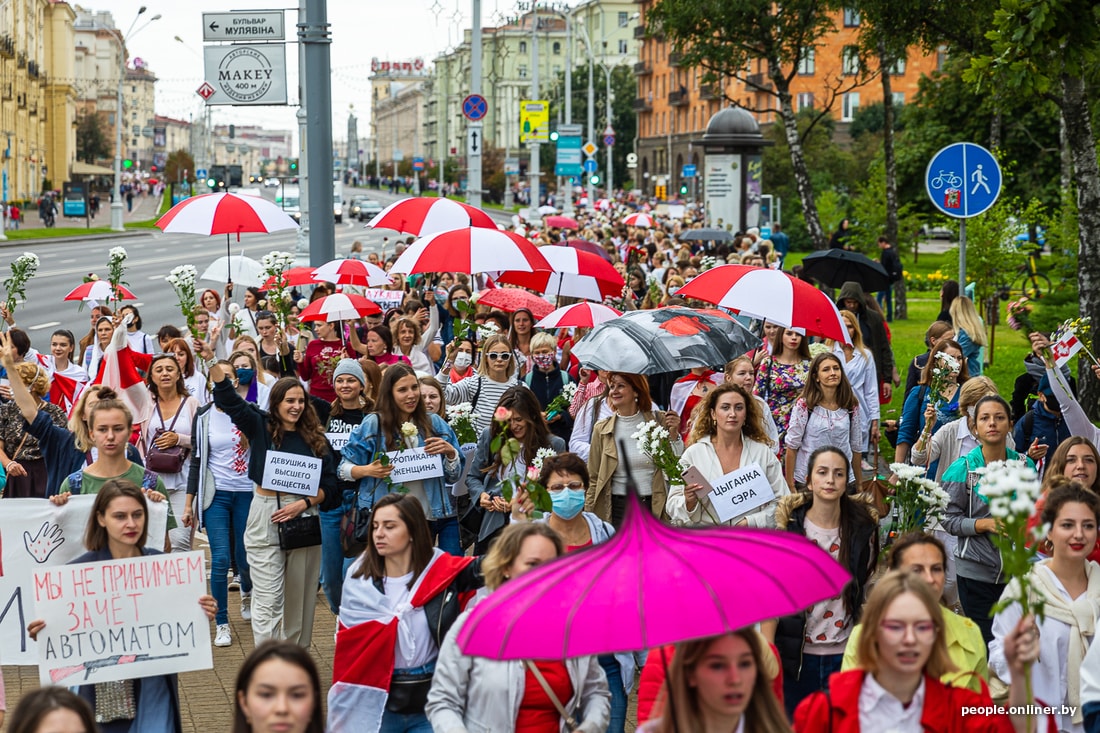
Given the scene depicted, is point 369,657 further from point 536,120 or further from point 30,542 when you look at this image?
point 536,120

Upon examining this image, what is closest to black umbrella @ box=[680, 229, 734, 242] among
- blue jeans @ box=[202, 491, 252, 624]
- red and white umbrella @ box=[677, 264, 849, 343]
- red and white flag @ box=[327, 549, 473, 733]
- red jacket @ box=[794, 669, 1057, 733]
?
red and white umbrella @ box=[677, 264, 849, 343]

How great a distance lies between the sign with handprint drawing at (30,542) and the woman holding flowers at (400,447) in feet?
4.13

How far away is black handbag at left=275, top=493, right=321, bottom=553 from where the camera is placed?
7.85 metres

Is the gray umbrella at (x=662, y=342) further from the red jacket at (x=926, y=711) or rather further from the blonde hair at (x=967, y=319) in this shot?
the red jacket at (x=926, y=711)

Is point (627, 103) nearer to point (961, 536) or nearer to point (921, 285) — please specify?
point (921, 285)

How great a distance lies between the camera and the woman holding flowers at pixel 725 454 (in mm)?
7355

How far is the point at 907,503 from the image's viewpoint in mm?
6645

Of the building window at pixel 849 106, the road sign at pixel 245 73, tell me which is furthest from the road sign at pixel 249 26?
the building window at pixel 849 106

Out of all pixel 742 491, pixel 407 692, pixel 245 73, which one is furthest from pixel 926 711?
pixel 245 73

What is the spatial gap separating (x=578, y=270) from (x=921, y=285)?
18832mm

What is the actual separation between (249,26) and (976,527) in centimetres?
1098

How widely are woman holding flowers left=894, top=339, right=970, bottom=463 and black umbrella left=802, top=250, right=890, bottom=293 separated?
499 centimetres

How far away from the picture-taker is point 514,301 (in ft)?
41.3

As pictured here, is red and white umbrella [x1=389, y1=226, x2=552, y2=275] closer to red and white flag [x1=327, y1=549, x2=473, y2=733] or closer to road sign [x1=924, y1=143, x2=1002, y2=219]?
road sign [x1=924, y1=143, x2=1002, y2=219]
